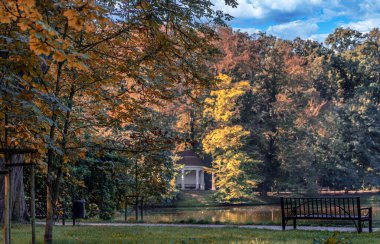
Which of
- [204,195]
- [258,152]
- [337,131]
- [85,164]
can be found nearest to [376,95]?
[337,131]

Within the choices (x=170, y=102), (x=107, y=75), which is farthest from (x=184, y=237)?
(x=107, y=75)

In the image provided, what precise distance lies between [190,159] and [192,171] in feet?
6.96

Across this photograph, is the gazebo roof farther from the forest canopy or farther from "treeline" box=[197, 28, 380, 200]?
"treeline" box=[197, 28, 380, 200]

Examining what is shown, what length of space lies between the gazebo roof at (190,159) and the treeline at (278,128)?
146 inches

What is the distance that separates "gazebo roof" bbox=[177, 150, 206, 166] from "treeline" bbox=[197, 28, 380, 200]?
3.71 m

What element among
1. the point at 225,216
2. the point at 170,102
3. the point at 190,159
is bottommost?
the point at 225,216

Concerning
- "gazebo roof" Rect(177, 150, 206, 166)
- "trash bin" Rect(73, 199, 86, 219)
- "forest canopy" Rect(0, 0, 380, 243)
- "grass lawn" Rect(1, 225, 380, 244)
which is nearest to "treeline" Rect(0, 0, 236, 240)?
"forest canopy" Rect(0, 0, 380, 243)

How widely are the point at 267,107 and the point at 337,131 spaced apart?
9079 millimetres

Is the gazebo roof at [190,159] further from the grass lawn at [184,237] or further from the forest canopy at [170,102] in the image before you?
the grass lawn at [184,237]

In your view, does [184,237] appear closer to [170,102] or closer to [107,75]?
[170,102]

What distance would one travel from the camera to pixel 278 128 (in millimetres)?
42438

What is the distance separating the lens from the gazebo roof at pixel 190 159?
156 ft

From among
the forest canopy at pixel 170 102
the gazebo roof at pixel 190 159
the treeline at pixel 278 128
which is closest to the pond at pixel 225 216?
the forest canopy at pixel 170 102

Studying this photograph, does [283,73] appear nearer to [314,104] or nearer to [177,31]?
[314,104]
